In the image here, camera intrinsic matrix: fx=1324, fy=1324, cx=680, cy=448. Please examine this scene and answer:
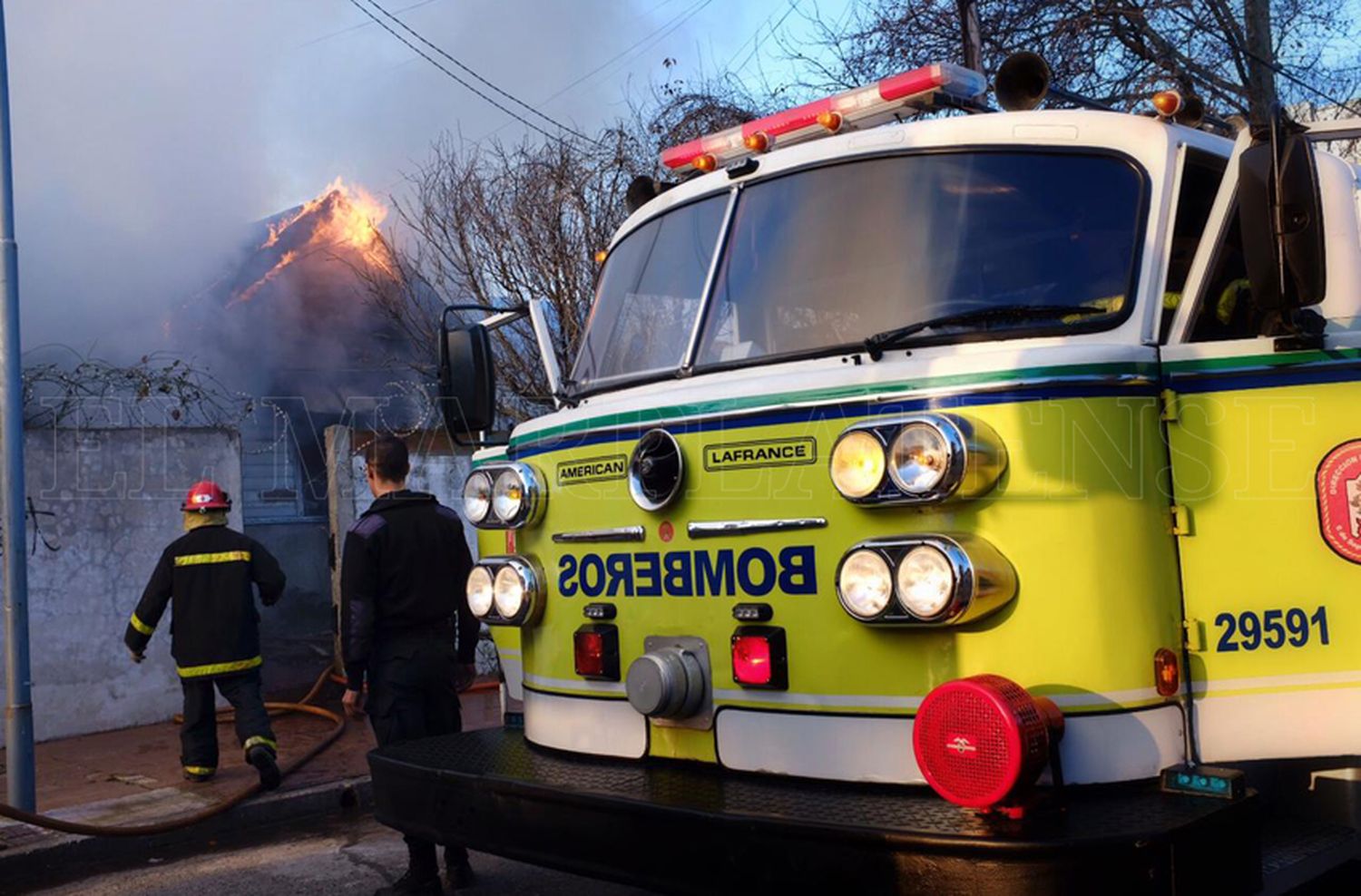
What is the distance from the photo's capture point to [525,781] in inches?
153

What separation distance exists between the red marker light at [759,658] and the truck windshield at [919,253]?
0.83m

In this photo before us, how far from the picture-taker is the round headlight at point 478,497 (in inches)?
175

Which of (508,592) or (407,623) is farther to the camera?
(407,623)

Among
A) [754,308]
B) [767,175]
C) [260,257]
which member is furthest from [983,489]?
[260,257]

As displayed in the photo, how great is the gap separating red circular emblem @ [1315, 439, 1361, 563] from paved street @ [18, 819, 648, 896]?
303cm

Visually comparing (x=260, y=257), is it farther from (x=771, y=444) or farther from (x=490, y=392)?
(x=771, y=444)

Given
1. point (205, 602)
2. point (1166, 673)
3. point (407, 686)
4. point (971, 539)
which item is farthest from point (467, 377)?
point (205, 602)

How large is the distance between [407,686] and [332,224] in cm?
1527

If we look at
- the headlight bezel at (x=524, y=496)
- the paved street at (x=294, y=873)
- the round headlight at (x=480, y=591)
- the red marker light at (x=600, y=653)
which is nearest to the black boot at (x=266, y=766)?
the paved street at (x=294, y=873)

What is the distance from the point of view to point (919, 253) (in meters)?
3.83

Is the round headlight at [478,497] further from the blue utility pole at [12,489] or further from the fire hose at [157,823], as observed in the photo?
the blue utility pole at [12,489]

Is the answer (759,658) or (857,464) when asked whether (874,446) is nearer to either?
(857,464)

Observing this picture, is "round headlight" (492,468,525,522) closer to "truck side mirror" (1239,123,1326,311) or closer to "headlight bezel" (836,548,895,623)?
"headlight bezel" (836,548,895,623)

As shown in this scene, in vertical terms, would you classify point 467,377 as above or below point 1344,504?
above
